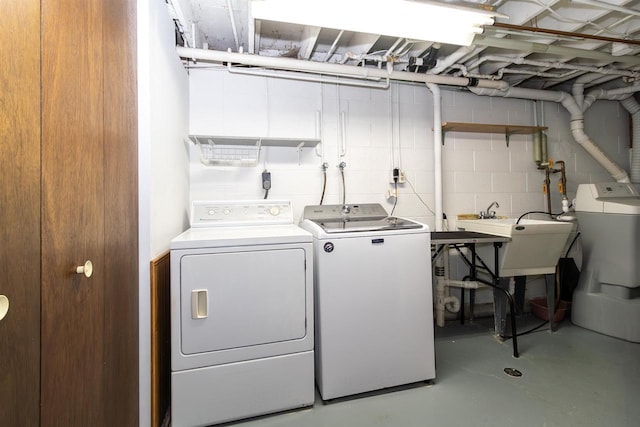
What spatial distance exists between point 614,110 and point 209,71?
440cm

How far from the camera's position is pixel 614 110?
3311 millimetres

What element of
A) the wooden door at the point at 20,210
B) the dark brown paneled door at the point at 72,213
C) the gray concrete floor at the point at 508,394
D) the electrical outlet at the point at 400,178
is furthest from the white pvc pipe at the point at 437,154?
the wooden door at the point at 20,210

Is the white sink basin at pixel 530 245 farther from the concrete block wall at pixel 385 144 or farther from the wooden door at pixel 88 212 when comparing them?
the wooden door at pixel 88 212

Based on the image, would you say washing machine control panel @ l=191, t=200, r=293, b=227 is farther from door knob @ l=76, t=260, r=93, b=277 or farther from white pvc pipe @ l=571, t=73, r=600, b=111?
white pvc pipe @ l=571, t=73, r=600, b=111

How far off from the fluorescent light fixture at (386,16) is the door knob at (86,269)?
4.93 ft

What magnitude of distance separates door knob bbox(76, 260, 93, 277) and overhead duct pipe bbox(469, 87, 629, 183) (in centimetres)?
348

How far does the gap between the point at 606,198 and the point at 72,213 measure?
369 cm

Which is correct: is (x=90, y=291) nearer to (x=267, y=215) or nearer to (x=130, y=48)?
(x=130, y=48)

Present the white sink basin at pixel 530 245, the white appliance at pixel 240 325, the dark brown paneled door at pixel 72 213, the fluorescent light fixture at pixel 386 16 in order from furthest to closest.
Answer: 1. the white sink basin at pixel 530 245
2. the fluorescent light fixture at pixel 386 16
3. the white appliance at pixel 240 325
4. the dark brown paneled door at pixel 72 213

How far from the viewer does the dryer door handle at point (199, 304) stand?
147 centimetres

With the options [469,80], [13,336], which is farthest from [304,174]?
[13,336]

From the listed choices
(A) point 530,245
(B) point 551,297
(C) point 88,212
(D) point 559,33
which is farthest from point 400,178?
(C) point 88,212

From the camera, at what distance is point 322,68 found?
235cm

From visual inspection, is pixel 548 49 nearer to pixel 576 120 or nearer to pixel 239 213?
pixel 576 120
